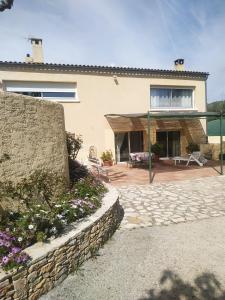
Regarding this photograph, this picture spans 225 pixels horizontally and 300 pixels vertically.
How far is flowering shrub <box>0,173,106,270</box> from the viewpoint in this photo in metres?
3.58

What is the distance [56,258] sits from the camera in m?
4.00

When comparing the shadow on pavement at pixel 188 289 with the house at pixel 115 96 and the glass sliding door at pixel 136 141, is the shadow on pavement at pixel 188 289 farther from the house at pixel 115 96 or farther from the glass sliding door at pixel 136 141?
the glass sliding door at pixel 136 141

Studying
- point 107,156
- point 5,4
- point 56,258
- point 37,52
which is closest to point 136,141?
point 107,156

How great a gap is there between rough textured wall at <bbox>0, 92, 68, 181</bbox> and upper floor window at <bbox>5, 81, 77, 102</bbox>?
895 centimetres

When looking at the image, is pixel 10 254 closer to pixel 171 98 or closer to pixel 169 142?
pixel 169 142

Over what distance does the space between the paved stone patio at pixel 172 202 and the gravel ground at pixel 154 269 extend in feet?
2.60

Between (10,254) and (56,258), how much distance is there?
0.82 m

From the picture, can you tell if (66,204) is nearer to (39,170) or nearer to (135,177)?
(39,170)

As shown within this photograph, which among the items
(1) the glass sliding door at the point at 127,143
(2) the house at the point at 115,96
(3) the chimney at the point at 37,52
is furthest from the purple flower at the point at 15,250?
(3) the chimney at the point at 37,52

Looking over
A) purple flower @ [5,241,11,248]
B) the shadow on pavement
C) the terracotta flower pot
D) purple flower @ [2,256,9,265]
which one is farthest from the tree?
the terracotta flower pot

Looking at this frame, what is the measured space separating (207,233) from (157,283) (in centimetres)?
235

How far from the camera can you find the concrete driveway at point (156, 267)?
389 centimetres

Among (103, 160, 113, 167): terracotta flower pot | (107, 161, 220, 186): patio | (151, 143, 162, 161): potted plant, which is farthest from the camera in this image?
(151, 143, 162, 161): potted plant

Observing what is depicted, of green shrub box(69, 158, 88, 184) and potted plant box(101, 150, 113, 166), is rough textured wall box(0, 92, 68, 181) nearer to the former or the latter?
green shrub box(69, 158, 88, 184)
